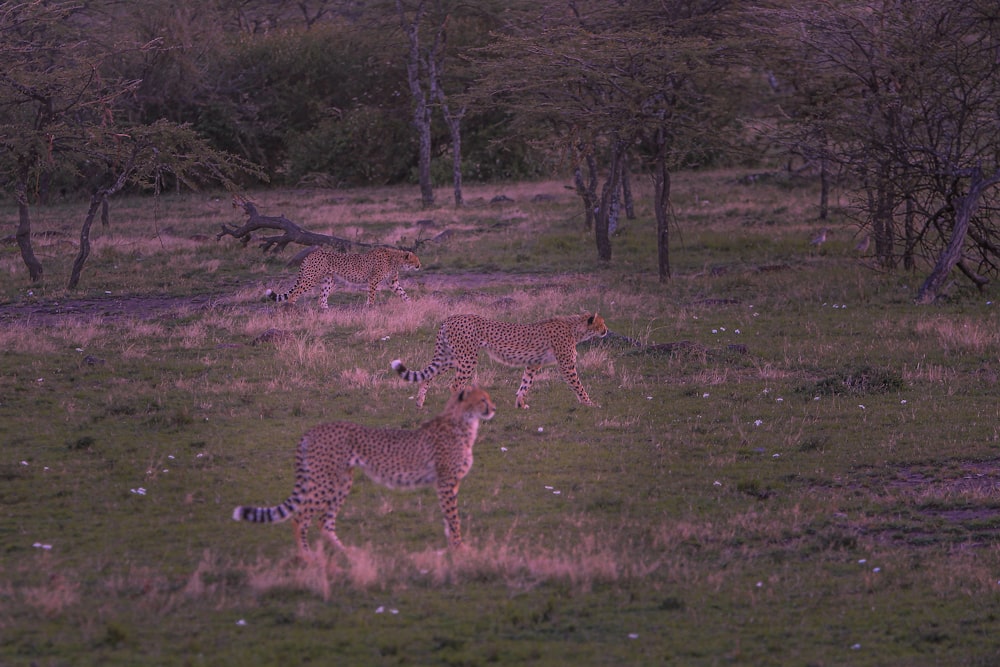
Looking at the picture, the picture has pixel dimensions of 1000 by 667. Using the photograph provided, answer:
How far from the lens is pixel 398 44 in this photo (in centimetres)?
4175

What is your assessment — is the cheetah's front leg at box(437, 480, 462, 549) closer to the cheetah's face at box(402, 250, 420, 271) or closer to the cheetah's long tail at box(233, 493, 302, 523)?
the cheetah's long tail at box(233, 493, 302, 523)

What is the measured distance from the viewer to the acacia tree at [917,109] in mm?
18328

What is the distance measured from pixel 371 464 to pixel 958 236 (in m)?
13.2

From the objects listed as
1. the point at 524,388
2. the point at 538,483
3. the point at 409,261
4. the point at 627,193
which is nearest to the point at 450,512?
the point at 538,483

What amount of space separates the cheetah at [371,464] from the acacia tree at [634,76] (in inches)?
518

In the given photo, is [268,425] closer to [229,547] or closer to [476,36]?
[229,547]

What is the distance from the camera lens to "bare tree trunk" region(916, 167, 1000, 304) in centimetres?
1775

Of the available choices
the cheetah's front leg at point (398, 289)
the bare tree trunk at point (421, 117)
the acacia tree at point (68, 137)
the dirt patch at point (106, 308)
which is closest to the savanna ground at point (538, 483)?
the dirt patch at point (106, 308)

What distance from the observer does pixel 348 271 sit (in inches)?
784

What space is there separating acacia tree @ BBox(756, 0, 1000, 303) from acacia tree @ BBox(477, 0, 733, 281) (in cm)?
168

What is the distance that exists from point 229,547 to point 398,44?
3613cm

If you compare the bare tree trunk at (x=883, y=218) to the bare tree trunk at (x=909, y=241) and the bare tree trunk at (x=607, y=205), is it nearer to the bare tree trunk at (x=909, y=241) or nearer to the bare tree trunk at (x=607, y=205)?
the bare tree trunk at (x=909, y=241)

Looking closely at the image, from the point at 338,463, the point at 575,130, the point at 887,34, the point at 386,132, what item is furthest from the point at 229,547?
the point at 386,132

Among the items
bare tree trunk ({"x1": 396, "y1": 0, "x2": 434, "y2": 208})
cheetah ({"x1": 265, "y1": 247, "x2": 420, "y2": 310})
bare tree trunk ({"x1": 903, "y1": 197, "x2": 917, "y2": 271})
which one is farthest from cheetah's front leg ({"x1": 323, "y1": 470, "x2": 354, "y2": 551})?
bare tree trunk ({"x1": 396, "y1": 0, "x2": 434, "y2": 208})
